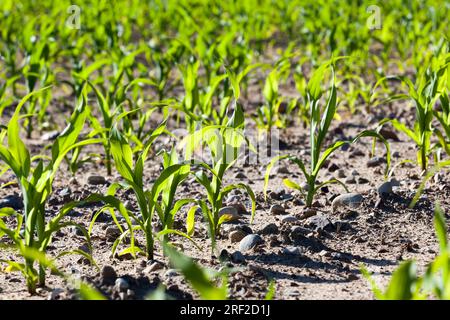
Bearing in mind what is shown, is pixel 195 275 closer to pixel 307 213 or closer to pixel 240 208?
pixel 307 213

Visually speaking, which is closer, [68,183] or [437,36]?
[68,183]

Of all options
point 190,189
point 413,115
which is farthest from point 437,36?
point 190,189

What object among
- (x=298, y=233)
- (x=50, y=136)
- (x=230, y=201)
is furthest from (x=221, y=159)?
(x=50, y=136)

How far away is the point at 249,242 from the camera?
A: 11.1 feet

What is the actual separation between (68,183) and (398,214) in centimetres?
206

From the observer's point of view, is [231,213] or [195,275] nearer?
[195,275]

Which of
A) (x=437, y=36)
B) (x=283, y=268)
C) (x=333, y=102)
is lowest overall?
(x=283, y=268)

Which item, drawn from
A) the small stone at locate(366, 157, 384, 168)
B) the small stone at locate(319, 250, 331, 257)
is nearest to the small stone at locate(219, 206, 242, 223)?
the small stone at locate(319, 250, 331, 257)

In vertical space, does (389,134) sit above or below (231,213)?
above

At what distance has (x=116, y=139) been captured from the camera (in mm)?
3186

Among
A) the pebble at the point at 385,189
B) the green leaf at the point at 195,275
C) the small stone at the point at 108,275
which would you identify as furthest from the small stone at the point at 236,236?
the green leaf at the point at 195,275

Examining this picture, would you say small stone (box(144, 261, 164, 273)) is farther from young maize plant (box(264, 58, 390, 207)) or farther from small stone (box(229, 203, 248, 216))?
small stone (box(229, 203, 248, 216))

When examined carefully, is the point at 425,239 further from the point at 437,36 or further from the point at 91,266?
the point at 437,36

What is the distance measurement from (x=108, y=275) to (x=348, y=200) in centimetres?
147
